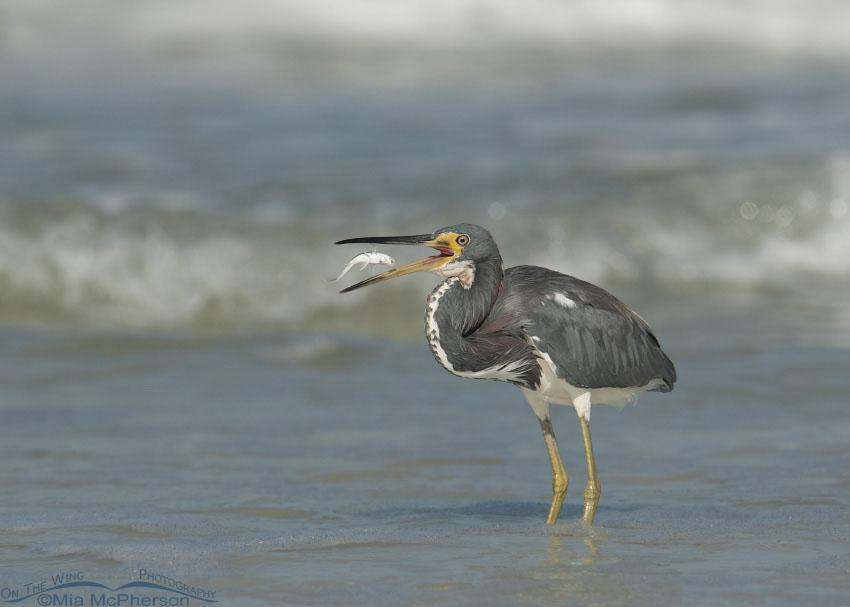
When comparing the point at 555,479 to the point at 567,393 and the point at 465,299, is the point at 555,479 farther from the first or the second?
the point at 465,299

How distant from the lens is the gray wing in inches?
211

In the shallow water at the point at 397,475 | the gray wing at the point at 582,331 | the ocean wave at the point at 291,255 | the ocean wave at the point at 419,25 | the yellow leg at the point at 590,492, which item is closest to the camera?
the shallow water at the point at 397,475

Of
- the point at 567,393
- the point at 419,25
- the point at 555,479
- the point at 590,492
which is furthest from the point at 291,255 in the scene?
the point at 419,25

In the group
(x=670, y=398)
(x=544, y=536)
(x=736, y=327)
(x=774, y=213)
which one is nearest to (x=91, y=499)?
(x=544, y=536)

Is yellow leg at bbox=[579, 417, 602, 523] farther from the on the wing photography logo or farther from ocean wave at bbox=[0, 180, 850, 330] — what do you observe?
ocean wave at bbox=[0, 180, 850, 330]

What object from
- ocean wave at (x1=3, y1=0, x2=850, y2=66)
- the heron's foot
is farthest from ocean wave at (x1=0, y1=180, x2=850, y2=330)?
ocean wave at (x1=3, y1=0, x2=850, y2=66)

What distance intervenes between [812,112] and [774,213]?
12.3ft

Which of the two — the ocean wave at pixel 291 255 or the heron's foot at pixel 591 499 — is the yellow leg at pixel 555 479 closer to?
the heron's foot at pixel 591 499

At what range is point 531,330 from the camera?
5324 mm

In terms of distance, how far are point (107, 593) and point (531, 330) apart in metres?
1.97

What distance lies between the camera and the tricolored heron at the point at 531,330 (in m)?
5.19

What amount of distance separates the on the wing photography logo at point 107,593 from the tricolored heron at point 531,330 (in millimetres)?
1295

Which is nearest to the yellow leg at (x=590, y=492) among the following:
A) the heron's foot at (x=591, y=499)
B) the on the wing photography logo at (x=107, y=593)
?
the heron's foot at (x=591, y=499)

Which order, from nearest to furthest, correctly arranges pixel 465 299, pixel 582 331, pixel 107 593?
pixel 107 593 < pixel 465 299 < pixel 582 331
